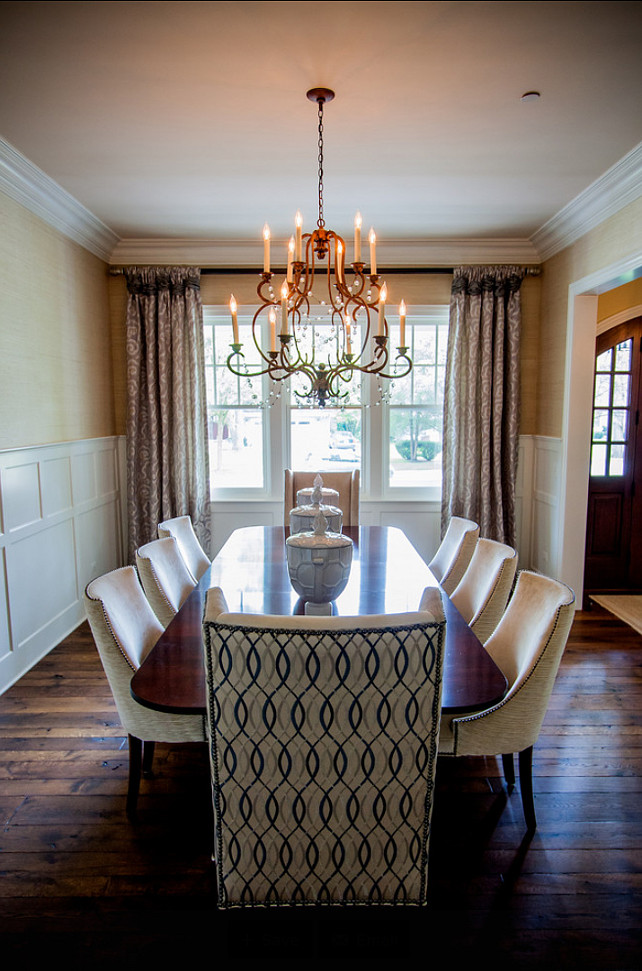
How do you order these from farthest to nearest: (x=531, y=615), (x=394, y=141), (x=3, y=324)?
(x=3, y=324) → (x=394, y=141) → (x=531, y=615)

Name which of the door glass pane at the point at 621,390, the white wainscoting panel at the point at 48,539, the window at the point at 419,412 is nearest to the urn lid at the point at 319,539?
the white wainscoting panel at the point at 48,539

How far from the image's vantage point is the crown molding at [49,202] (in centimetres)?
306

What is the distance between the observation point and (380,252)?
15.4ft

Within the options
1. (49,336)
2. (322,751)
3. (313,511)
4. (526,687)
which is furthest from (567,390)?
(322,751)

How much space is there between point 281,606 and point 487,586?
0.83 meters

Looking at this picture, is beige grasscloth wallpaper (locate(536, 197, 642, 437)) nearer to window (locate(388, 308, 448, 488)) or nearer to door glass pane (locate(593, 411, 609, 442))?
door glass pane (locate(593, 411, 609, 442))

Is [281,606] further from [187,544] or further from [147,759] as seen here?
[187,544]

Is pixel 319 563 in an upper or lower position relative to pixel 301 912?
upper

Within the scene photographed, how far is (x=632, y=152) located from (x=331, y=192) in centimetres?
164

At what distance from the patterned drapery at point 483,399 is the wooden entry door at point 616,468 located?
0.67 m

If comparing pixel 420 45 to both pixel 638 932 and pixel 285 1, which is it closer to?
pixel 285 1

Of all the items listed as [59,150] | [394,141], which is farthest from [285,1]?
[59,150]

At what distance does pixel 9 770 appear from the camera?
2402 mm

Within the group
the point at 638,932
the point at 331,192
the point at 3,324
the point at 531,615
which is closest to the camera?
the point at 638,932
